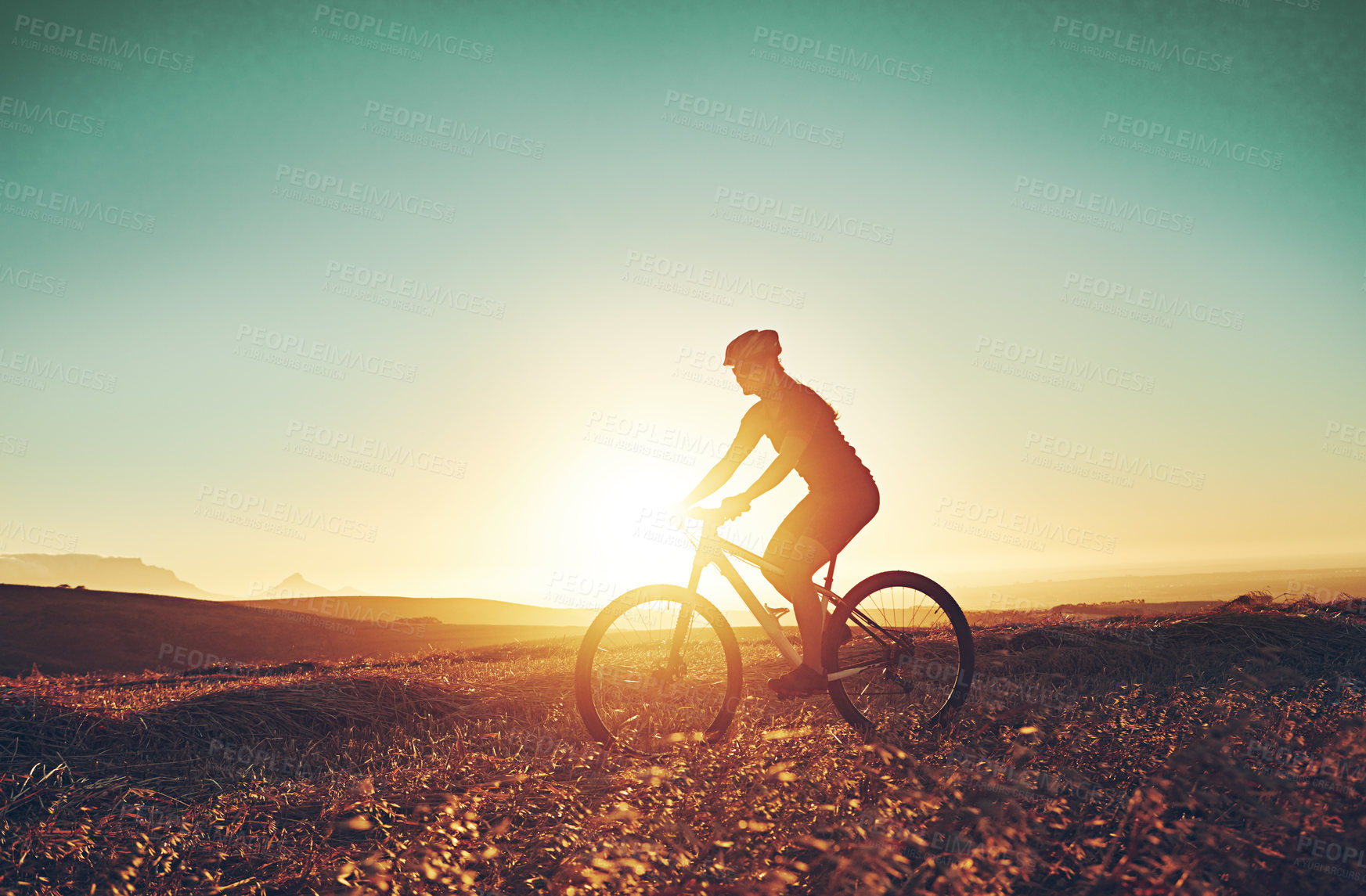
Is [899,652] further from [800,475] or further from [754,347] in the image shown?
[754,347]

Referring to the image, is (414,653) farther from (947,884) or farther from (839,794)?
(947,884)

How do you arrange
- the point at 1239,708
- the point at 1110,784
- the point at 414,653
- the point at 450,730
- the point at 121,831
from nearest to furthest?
the point at 121,831
the point at 1110,784
the point at 1239,708
the point at 450,730
the point at 414,653

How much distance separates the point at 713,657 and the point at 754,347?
2.37 m

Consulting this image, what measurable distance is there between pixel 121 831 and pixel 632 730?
2.73 m

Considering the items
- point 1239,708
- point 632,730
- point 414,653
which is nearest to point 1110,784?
point 1239,708

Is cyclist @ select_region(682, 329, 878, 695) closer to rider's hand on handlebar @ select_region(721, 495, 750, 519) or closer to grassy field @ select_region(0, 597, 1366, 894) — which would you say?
rider's hand on handlebar @ select_region(721, 495, 750, 519)

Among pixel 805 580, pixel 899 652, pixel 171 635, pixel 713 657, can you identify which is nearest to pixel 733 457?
pixel 805 580

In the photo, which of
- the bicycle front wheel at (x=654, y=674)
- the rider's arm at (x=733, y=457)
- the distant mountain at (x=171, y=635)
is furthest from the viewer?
the distant mountain at (x=171, y=635)

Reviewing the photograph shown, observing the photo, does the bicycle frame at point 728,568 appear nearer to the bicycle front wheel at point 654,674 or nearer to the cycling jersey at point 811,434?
the bicycle front wheel at point 654,674

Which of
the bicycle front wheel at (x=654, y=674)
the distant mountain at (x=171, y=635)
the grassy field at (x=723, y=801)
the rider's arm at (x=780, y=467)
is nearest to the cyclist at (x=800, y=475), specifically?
the rider's arm at (x=780, y=467)

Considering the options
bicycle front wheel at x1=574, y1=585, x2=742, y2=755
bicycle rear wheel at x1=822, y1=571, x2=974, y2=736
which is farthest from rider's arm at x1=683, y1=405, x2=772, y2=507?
bicycle rear wheel at x1=822, y1=571, x2=974, y2=736

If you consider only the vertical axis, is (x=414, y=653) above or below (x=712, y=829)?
below

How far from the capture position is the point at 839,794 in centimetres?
350

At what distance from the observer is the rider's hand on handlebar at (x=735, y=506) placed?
189 inches
